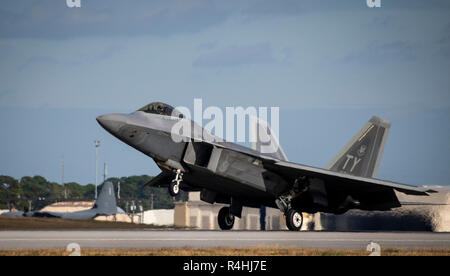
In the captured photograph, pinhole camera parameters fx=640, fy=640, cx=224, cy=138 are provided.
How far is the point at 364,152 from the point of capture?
25156mm

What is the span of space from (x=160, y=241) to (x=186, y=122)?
588cm

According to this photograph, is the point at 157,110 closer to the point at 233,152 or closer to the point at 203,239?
the point at 233,152

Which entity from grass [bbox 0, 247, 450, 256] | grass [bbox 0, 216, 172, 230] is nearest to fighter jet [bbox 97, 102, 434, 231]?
grass [bbox 0, 216, 172, 230]

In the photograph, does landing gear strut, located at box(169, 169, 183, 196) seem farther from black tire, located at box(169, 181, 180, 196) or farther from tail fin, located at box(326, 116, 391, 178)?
tail fin, located at box(326, 116, 391, 178)

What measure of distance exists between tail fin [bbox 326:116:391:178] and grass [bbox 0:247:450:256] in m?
10.8

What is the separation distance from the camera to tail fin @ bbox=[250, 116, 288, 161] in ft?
80.3

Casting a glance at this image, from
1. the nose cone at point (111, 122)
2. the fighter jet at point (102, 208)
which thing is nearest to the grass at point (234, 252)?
the nose cone at point (111, 122)

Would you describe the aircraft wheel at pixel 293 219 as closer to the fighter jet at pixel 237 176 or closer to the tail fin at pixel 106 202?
the fighter jet at pixel 237 176

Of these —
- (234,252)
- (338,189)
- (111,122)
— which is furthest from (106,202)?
(234,252)

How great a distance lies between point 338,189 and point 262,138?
12.3 ft

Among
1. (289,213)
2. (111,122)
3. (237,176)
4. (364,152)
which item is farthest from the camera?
(364,152)

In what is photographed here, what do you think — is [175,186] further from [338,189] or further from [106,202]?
[106,202]
